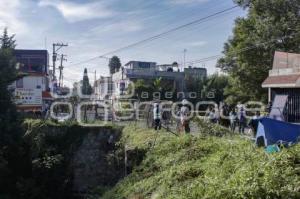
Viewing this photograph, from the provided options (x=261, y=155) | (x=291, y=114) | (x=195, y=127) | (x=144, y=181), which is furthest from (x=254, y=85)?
(x=261, y=155)

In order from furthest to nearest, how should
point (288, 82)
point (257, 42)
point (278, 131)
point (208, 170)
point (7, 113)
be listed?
point (257, 42), point (288, 82), point (7, 113), point (278, 131), point (208, 170)

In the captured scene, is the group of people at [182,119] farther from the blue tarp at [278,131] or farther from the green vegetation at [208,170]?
the blue tarp at [278,131]

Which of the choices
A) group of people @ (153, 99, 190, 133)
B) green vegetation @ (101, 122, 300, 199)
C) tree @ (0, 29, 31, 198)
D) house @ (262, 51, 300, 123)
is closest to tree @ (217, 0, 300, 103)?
house @ (262, 51, 300, 123)

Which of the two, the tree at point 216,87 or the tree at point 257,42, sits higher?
the tree at point 257,42

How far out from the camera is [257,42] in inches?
1308

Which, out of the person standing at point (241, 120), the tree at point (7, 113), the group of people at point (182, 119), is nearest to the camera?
the group of people at point (182, 119)

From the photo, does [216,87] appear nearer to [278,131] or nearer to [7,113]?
[7,113]

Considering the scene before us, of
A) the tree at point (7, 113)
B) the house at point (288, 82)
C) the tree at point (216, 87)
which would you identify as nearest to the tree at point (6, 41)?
the tree at point (7, 113)

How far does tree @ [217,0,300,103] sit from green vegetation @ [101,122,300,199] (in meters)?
15.8

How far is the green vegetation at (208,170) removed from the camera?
8781 mm

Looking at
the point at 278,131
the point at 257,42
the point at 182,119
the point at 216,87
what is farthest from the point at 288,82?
the point at 216,87

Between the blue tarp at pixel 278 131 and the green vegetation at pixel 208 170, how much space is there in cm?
53

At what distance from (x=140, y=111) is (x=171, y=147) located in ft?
32.2

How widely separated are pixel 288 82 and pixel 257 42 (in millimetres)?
9878
